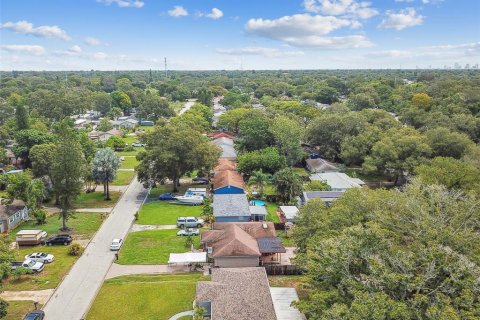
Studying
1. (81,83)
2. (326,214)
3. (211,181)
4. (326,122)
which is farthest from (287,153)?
(81,83)

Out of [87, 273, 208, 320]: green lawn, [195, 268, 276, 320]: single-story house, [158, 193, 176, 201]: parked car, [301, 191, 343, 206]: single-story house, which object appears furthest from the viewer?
[158, 193, 176, 201]: parked car

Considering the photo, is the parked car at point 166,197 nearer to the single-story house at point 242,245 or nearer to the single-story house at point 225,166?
the single-story house at point 225,166

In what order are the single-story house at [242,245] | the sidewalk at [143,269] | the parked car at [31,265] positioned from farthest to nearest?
1. the single-story house at [242,245]
2. the sidewalk at [143,269]
3. the parked car at [31,265]

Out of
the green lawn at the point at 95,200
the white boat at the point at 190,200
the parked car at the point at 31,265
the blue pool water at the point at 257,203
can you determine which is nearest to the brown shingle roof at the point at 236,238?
the blue pool water at the point at 257,203

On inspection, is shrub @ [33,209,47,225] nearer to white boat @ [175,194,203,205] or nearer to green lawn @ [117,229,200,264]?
green lawn @ [117,229,200,264]

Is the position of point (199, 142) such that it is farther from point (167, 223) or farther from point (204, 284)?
point (204, 284)

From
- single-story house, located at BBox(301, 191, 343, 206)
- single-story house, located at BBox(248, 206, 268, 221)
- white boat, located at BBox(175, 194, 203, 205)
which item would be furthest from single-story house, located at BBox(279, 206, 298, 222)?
white boat, located at BBox(175, 194, 203, 205)
